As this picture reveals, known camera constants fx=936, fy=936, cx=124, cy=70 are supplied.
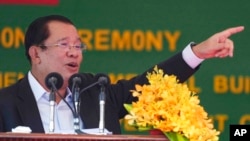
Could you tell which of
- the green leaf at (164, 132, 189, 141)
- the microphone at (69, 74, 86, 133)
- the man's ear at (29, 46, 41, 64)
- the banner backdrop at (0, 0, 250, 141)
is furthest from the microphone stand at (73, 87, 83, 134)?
the banner backdrop at (0, 0, 250, 141)

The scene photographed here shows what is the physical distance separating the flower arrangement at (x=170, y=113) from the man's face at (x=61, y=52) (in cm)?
82

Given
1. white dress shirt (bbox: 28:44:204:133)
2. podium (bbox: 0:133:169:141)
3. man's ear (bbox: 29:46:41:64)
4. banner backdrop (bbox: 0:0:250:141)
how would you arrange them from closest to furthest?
podium (bbox: 0:133:169:141)
white dress shirt (bbox: 28:44:204:133)
man's ear (bbox: 29:46:41:64)
banner backdrop (bbox: 0:0:250:141)

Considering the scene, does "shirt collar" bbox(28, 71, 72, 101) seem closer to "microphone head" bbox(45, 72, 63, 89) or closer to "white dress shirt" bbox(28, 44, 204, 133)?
"white dress shirt" bbox(28, 44, 204, 133)

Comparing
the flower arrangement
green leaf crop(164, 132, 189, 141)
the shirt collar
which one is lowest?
green leaf crop(164, 132, 189, 141)

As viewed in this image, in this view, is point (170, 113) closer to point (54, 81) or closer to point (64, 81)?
point (54, 81)

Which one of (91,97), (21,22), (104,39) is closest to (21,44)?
(21,22)

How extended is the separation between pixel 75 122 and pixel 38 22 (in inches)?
34.7

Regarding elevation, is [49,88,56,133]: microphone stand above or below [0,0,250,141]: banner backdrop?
below

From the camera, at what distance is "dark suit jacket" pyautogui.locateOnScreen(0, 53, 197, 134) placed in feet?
15.3

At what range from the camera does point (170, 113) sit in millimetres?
3982

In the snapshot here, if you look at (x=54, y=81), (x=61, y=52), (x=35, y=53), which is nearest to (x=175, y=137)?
(x=54, y=81)

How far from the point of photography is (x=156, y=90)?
4055 millimetres

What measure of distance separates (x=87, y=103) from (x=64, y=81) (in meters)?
0.19

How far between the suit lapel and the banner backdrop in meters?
1.39
